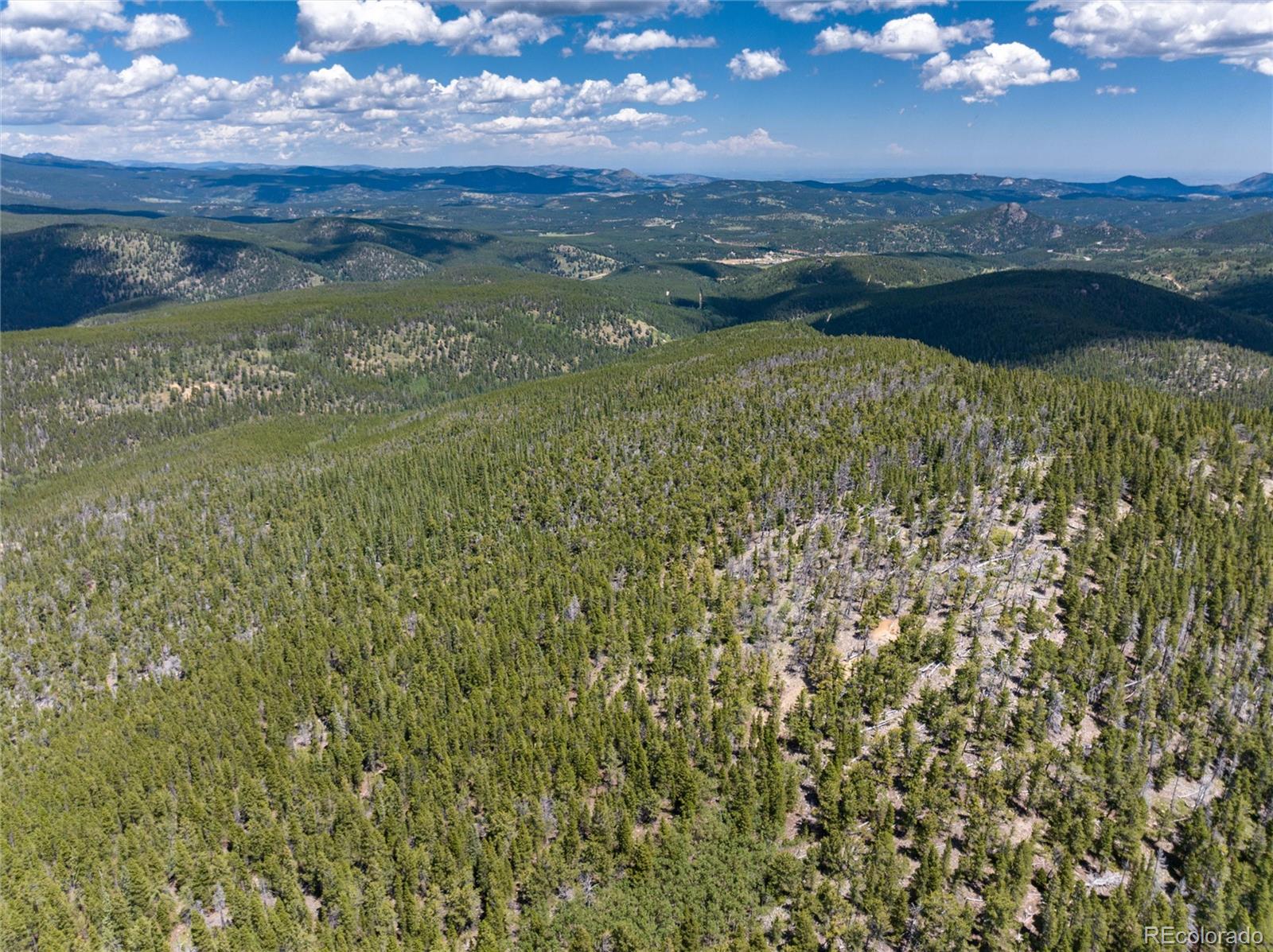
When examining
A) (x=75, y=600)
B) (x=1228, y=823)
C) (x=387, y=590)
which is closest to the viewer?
(x=1228, y=823)

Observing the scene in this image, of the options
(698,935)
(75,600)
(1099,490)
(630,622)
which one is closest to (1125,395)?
(1099,490)

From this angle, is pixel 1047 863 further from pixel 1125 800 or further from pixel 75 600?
pixel 75 600

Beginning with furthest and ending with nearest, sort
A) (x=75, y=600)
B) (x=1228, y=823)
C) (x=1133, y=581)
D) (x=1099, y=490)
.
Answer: (x=75, y=600)
(x=1099, y=490)
(x=1133, y=581)
(x=1228, y=823)

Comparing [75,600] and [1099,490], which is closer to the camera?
[1099,490]

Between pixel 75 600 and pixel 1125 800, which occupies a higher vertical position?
pixel 1125 800

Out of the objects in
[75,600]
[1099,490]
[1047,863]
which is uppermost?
[1099,490]

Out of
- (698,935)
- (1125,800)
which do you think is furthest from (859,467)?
(698,935)
